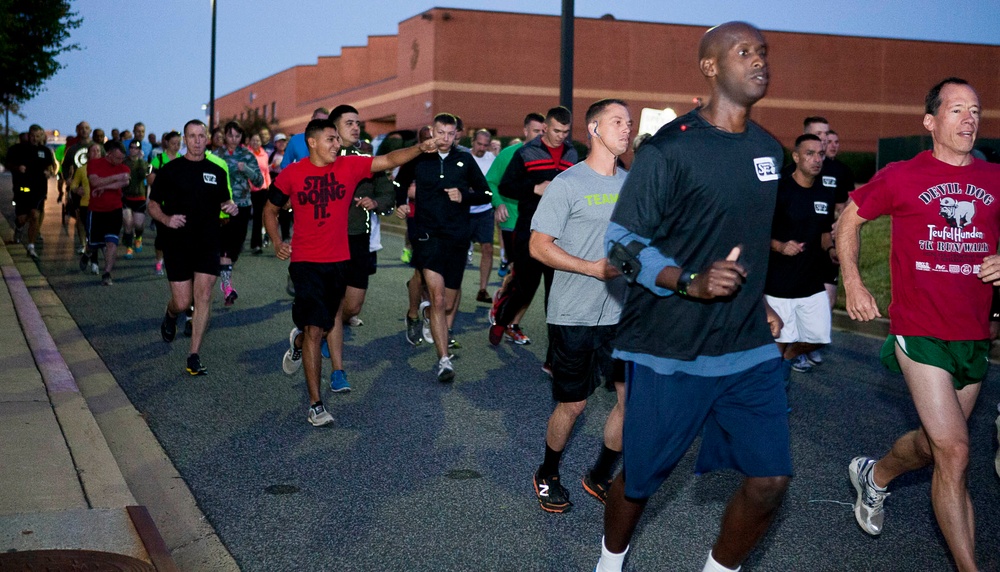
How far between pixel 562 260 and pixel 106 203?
38.1 ft

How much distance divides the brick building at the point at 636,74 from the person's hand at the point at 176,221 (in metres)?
39.6

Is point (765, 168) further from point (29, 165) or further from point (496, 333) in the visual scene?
point (29, 165)

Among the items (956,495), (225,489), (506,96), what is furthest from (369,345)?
(506,96)

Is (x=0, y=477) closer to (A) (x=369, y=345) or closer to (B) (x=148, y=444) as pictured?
(B) (x=148, y=444)

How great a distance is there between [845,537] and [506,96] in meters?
45.0

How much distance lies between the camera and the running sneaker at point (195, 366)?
29.3 ft

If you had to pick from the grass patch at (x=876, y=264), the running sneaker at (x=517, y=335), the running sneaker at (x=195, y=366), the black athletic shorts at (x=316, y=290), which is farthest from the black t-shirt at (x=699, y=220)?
Answer: the grass patch at (x=876, y=264)

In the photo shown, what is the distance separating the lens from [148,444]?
6.75 m

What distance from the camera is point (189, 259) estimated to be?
31.1ft

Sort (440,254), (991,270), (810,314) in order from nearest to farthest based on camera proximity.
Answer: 1. (991,270)
2. (810,314)
3. (440,254)

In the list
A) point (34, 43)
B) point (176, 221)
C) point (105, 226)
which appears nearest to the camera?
point (176, 221)

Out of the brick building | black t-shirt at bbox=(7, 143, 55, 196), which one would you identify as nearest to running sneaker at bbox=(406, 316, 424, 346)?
black t-shirt at bbox=(7, 143, 55, 196)

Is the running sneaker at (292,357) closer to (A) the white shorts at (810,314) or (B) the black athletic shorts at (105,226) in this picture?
(A) the white shorts at (810,314)

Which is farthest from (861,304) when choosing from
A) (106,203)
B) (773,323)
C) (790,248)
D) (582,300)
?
(106,203)
